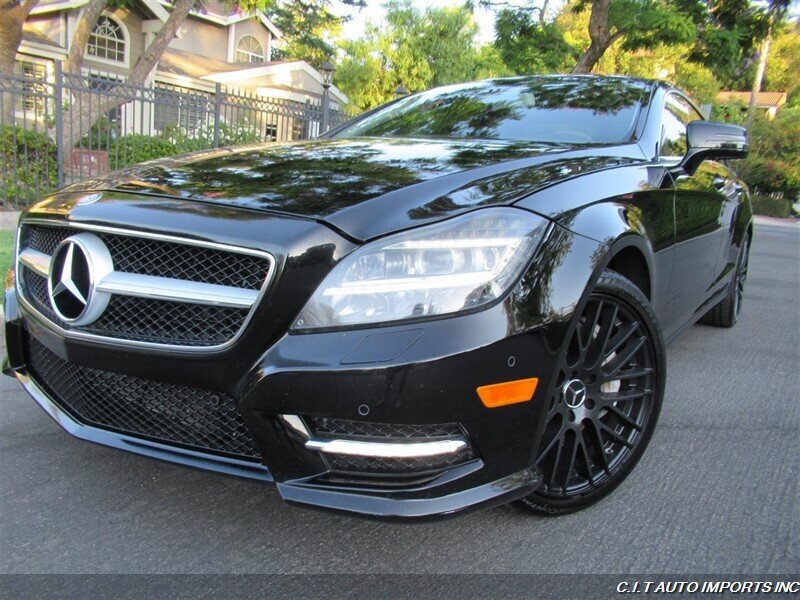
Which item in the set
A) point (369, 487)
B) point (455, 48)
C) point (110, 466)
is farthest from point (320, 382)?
point (455, 48)

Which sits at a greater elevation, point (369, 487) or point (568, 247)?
point (568, 247)

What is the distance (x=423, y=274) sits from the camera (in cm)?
180

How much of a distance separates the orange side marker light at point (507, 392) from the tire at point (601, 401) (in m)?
0.12

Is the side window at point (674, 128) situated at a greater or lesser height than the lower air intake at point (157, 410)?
greater

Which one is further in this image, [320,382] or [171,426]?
[171,426]

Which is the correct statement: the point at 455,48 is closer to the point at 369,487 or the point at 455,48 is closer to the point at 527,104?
the point at 527,104

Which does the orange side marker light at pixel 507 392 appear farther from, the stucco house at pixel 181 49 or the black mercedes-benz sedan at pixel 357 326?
the stucco house at pixel 181 49

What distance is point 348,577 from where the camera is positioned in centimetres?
198

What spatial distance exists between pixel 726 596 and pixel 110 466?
2.10 metres

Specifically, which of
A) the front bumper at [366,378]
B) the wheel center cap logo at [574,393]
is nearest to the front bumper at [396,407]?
the front bumper at [366,378]

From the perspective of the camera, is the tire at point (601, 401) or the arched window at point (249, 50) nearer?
the tire at point (601, 401)

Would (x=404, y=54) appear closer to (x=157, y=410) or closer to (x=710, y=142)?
(x=710, y=142)

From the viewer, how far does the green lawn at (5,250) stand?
518 cm

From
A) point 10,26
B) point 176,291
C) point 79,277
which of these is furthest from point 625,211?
point 10,26
